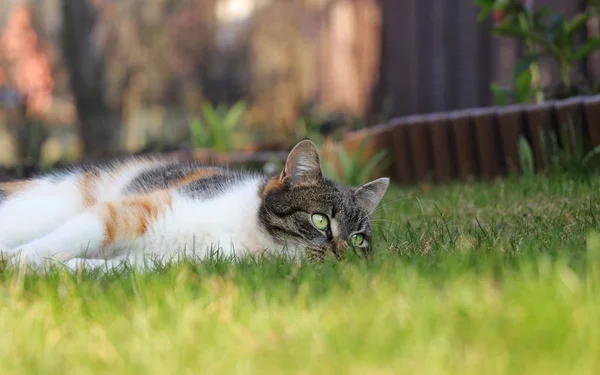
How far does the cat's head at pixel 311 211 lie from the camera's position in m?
2.97

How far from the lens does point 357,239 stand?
307 cm

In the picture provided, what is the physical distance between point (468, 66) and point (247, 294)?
21.1 feet

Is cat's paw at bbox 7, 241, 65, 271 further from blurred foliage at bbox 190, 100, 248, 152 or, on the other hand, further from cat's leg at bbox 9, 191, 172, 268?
blurred foliage at bbox 190, 100, 248, 152

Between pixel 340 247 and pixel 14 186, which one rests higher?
pixel 14 186

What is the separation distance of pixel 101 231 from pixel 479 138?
373 cm

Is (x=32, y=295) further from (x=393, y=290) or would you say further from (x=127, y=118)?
(x=127, y=118)

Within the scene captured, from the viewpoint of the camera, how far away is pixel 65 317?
1.98 m

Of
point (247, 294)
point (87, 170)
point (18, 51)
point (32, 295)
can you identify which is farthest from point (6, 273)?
point (18, 51)

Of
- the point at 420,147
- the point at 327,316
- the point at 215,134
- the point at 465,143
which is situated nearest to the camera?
the point at 327,316

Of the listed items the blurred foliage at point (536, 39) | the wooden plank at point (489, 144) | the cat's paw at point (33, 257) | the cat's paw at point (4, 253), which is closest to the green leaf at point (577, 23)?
the blurred foliage at point (536, 39)

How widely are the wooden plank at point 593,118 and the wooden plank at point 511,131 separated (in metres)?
0.55

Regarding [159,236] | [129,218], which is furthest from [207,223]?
[129,218]

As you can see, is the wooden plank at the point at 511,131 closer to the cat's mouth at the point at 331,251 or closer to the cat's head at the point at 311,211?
the cat's head at the point at 311,211

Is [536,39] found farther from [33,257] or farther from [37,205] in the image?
[33,257]
